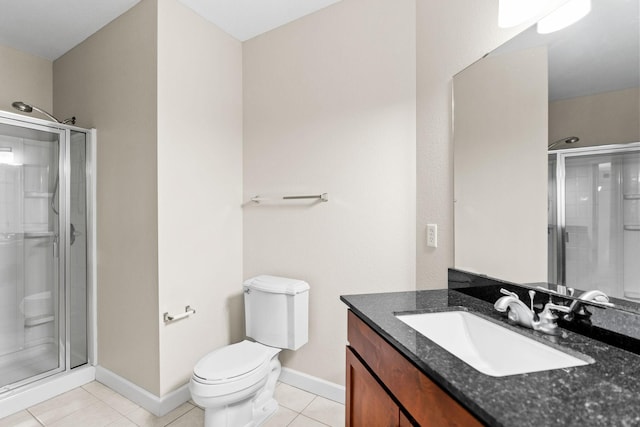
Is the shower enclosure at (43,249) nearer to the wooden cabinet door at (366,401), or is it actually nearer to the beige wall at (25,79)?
the beige wall at (25,79)

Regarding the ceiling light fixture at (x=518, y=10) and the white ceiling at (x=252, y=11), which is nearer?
the ceiling light fixture at (x=518, y=10)

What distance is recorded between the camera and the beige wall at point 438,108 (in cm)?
144

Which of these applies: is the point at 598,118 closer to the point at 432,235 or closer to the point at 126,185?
the point at 432,235

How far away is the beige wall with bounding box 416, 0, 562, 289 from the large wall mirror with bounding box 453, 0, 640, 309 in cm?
7

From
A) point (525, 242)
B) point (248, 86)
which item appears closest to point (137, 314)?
point (248, 86)

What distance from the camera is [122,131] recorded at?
1.98 metres

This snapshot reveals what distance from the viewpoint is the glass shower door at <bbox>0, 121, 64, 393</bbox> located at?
1930mm

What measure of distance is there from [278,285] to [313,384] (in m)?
0.70

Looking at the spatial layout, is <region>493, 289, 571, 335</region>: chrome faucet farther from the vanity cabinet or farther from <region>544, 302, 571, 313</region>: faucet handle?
the vanity cabinet

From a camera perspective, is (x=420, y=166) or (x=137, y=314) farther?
(x=137, y=314)

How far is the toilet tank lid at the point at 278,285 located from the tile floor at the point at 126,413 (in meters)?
0.69

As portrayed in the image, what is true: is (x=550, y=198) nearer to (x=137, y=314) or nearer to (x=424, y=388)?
(x=424, y=388)

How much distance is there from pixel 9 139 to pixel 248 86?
1.53m

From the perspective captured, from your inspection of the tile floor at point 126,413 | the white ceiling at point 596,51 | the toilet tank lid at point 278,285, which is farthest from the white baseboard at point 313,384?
the white ceiling at point 596,51
